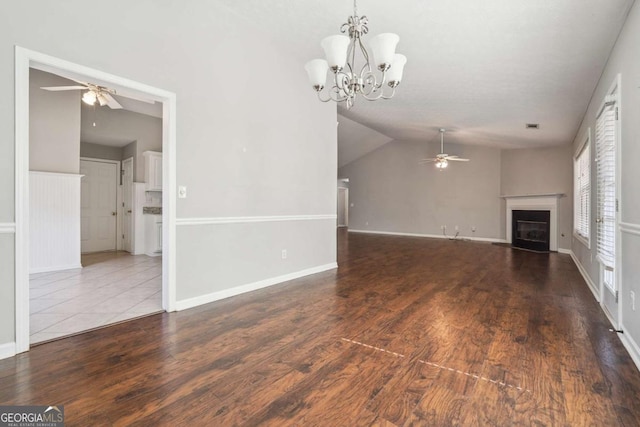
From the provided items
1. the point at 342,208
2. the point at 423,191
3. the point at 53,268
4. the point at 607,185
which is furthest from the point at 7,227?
the point at 342,208

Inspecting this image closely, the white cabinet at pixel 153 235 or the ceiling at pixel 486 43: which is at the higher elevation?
the ceiling at pixel 486 43

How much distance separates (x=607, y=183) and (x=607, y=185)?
0.02 metres

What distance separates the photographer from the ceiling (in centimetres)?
244

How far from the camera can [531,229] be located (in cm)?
771

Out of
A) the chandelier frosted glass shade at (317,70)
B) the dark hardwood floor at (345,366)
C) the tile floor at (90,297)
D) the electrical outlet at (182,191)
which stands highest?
the chandelier frosted glass shade at (317,70)

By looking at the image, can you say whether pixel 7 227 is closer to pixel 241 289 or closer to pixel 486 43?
pixel 241 289

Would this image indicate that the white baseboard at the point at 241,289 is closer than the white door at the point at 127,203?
Yes

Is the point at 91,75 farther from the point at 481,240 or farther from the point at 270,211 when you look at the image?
the point at 481,240

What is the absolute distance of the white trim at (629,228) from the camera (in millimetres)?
1986

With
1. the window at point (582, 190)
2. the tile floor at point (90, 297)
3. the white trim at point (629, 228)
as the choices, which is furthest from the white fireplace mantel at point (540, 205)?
the tile floor at point (90, 297)

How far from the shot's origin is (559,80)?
3.42 m

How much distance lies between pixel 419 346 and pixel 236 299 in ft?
6.44

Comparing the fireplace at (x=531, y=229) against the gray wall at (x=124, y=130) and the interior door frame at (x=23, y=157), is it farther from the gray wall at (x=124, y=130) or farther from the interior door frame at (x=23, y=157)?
the gray wall at (x=124, y=130)

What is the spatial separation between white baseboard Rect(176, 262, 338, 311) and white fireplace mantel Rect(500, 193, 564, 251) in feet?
19.5
